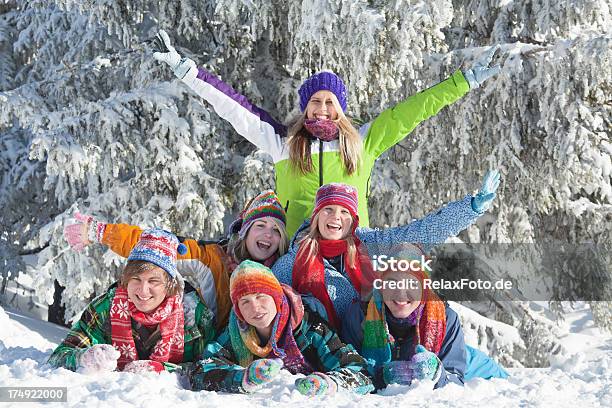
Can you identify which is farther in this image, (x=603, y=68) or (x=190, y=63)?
(x=603, y=68)

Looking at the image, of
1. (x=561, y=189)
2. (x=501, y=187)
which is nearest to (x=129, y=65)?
(x=501, y=187)

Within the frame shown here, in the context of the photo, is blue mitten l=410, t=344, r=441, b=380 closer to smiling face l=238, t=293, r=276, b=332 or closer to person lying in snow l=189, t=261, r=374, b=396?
person lying in snow l=189, t=261, r=374, b=396

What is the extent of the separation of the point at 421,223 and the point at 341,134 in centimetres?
80

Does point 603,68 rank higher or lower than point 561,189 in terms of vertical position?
higher

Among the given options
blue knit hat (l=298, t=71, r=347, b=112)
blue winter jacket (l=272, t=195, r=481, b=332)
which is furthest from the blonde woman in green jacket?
blue winter jacket (l=272, t=195, r=481, b=332)

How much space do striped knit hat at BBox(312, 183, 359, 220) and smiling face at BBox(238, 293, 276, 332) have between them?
0.76 m

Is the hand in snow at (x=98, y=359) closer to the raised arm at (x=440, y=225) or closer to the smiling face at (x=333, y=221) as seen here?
the smiling face at (x=333, y=221)

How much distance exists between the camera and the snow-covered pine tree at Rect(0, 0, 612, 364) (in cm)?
660

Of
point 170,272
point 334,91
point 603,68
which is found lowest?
point 170,272

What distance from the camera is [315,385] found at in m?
2.76

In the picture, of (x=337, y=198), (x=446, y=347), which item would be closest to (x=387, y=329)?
(x=446, y=347)

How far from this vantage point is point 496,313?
8.00 meters

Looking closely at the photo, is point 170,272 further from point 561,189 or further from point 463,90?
point 561,189

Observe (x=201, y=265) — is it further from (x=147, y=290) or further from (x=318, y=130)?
(x=318, y=130)
